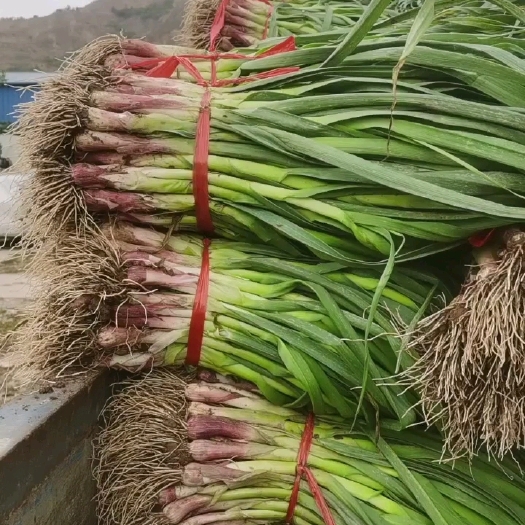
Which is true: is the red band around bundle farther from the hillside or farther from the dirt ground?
the hillside

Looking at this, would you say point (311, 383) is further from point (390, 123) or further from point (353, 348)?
point (390, 123)

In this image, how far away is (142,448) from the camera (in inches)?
47.3

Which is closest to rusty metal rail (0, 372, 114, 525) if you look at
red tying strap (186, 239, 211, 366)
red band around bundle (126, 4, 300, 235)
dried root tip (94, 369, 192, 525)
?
dried root tip (94, 369, 192, 525)

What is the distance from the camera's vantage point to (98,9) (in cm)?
1141

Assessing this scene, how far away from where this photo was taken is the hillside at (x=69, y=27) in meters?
10.5

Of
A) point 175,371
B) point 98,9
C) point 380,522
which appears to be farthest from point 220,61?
point 98,9

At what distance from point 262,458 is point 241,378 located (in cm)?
15

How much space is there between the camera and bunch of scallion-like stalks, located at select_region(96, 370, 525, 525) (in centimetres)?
115

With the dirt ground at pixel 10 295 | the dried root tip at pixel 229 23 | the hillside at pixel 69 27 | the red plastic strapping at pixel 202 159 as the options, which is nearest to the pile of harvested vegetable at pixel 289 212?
the red plastic strapping at pixel 202 159

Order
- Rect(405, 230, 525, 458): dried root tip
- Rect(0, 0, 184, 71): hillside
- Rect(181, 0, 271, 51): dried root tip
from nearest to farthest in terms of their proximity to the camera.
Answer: Rect(405, 230, 525, 458): dried root tip, Rect(181, 0, 271, 51): dried root tip, Rect(0, 0, 184, 71): hillside

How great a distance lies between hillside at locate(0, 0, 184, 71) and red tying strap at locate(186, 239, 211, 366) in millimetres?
9217

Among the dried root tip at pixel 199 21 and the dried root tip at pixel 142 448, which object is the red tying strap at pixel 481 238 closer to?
the dried root tip at pixel 142 448

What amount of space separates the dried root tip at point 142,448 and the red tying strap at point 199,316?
8 cm

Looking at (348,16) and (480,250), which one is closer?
(480,250)
